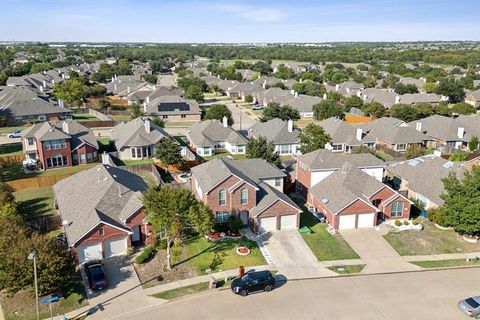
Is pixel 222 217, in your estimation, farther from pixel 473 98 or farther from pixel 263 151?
pixel 473 98

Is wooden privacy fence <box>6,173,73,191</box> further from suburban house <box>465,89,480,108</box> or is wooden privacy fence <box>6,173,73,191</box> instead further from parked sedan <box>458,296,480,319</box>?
suburban house <box>465,89,480,108</box>

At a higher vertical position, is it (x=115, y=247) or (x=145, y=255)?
(x=115, y=247)

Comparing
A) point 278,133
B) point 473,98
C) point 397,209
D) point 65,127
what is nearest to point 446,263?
point 397,209

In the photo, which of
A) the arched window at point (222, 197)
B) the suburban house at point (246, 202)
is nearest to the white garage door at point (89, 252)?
the suburban house at point (246, 202)

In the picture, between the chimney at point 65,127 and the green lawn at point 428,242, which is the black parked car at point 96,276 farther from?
the chimney at point 65,127

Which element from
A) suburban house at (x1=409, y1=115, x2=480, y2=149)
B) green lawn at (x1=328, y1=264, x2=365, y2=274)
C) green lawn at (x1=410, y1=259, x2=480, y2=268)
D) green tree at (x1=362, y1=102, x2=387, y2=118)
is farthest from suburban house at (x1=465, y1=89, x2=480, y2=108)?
green lawn at (x1=328, y1=264, x2=365, y2=274)

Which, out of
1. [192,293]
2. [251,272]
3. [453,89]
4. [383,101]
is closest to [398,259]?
[251,272]
